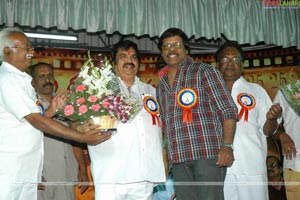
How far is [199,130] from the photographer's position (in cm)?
296

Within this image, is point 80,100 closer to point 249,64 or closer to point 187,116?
point 187,116

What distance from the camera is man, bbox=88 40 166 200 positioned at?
9.92ft

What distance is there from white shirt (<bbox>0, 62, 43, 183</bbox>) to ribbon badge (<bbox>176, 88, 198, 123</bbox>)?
1065mm

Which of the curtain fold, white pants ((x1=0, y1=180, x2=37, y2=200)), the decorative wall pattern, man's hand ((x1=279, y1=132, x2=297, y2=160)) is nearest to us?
white pants ((x1=0, y1=180, x2=37, y2=200))

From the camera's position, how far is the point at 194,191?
298 centimetres

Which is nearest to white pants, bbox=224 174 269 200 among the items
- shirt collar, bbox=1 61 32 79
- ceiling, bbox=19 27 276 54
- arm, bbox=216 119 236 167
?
arm, bbox=216 119 236 167

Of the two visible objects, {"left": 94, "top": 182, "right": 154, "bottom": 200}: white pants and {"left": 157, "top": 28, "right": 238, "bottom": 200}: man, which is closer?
{"left": 157, "top": 28, "right": 238, "bottom": 200}: man

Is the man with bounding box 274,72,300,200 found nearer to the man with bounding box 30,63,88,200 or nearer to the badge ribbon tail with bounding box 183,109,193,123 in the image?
the badge ribbon tail with bounding box 183,109,193,123

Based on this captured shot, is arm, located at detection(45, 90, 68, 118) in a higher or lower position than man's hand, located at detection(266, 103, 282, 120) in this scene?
higher

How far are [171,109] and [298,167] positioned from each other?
1638 mm

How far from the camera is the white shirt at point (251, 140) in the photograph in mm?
3543

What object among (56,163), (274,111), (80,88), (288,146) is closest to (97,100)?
(80,88)

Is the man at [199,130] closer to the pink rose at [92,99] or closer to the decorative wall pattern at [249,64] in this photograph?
the pink rose at [92,99]

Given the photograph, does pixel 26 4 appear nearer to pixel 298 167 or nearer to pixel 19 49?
pixel 19 49
